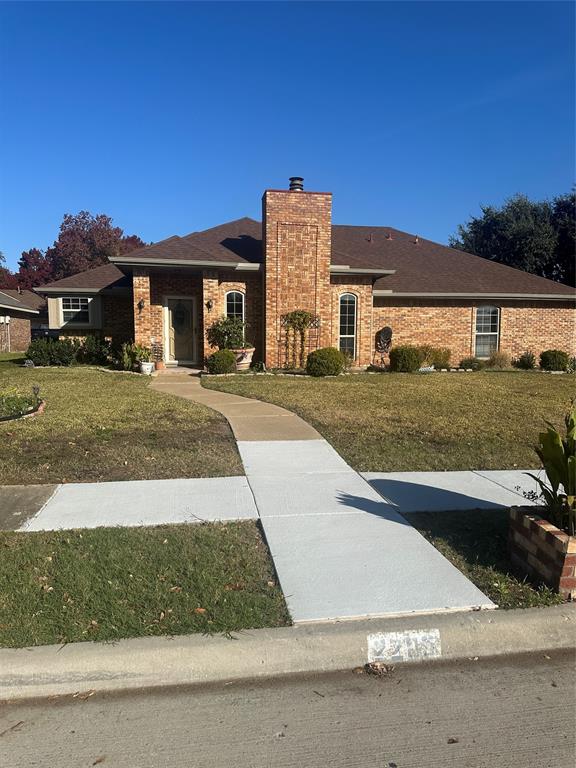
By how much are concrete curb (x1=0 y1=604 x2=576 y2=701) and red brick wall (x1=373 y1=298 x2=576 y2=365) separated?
17.1 meters

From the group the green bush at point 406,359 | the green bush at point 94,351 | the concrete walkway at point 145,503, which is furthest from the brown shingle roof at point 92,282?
the concrete walkway at point 145,503

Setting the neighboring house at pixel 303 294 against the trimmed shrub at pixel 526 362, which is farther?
the trimmed shrub at pixel 526 362

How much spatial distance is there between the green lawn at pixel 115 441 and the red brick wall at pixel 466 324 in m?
10.9

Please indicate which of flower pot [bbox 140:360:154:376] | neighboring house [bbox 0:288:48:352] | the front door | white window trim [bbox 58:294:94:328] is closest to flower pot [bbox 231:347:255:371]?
the front door

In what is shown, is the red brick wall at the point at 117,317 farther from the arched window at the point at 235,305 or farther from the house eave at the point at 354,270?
the house eave at the point at 354,270

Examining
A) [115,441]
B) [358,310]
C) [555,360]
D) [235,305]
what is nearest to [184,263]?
[235,305]

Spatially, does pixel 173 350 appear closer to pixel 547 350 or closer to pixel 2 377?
pixel 2 377

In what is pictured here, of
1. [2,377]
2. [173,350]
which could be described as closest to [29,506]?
[2,377]

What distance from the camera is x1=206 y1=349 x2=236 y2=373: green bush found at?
16.2 metres

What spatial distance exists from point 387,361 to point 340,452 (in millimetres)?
12805

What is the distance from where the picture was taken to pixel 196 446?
7.50m

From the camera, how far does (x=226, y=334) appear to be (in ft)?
57.0

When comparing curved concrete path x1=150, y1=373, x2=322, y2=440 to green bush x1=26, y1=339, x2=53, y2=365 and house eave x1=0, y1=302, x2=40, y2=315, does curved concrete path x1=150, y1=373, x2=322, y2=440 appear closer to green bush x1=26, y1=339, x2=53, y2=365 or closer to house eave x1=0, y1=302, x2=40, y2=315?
green bush x1=26, y1=339, x2=53, y2=365

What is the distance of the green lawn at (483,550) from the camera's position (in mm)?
3650
